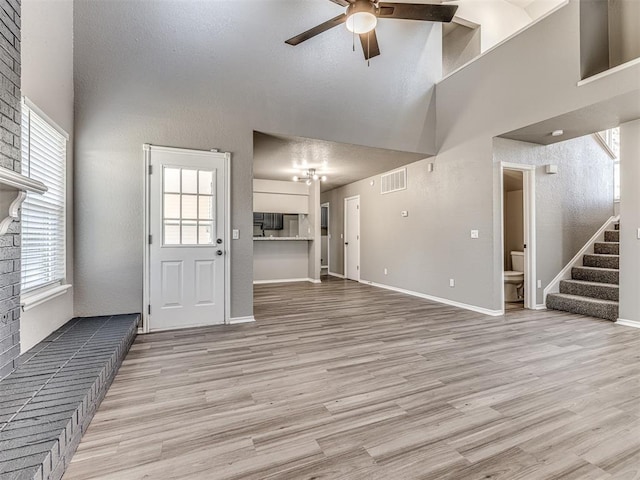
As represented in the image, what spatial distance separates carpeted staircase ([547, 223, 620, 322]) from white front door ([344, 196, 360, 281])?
401 cm

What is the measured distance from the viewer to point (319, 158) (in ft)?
18.1

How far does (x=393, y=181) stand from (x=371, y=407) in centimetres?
511

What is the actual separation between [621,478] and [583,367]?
147 cm

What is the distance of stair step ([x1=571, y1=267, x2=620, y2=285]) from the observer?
456 centimetres

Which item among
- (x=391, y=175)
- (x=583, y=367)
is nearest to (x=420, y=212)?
(x=391, y=175)

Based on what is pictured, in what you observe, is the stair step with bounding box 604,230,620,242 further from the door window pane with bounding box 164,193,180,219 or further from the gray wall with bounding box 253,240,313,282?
the door window pane with bounding box 164,193,180,219

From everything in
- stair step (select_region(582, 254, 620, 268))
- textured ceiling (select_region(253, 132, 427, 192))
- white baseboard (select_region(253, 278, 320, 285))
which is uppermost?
textured ceiling (select_region(253, 132, 427, 192))

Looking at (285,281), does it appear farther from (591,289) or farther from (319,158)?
(591,289)

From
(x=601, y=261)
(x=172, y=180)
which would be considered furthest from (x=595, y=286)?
(x=172, y=180)

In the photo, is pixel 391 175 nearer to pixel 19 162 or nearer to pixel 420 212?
pixel 420 212

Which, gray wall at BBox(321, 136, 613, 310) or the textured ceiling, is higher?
the textured ceiling

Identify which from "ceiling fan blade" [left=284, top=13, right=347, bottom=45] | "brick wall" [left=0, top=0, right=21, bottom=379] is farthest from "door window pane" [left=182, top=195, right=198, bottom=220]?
"ceiling fan blade" [left=284, top=13, right=347, bottom=45]

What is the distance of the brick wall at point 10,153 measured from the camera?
198 cm

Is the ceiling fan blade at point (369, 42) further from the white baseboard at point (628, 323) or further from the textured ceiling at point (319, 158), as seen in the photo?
the white baseboard at point (628, 323)
